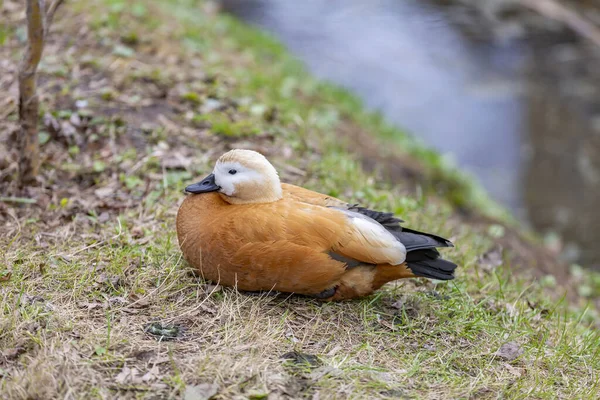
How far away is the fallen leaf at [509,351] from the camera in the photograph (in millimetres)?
3518

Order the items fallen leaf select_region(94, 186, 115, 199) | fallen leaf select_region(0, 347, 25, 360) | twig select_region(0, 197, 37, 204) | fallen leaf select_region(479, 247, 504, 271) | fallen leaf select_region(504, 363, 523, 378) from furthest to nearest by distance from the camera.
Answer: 1. fallen leaf select_region(479, 247, 504, 271)
2. fallen leaf select_region(94, 186, 115, 199)
3. twig select_region(0, 197, 37, 204)
4. fallen leaf select_region(504, 363, 523, 378)
5. fallen leaf select_region(0, 347, 25, 360)

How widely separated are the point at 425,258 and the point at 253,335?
1.01 metres

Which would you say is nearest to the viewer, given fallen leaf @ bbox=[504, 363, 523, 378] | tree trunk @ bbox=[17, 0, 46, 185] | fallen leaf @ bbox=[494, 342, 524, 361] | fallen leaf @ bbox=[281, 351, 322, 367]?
fallen leaf @ bbox=[281, 351, 322, 367]

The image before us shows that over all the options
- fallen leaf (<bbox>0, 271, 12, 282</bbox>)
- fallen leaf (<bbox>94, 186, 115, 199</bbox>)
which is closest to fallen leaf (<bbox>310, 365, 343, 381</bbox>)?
fallen leaf (<bbox>0, 271, 12, 282</bbox>)

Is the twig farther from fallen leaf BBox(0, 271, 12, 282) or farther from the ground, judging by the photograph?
fallen leaf BBox(0, 271, 12, 282)

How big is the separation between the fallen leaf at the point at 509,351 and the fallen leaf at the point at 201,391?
154cm


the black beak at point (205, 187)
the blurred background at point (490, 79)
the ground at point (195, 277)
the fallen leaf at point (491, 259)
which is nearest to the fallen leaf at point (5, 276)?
the ground at point (195, 277)

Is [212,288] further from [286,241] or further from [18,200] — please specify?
[18,200]

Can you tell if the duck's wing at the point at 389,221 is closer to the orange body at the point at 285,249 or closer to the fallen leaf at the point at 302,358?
the orange body at the point at 285,249

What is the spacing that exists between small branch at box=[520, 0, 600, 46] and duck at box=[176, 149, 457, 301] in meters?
9.67

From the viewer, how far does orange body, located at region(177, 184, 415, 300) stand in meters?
3.40

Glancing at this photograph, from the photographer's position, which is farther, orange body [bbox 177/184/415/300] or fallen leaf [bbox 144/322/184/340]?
orange body [bbox 177/184/415/300]

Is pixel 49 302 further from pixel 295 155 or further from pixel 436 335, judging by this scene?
pixel 295 155

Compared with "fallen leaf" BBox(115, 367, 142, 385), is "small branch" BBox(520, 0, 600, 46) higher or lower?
higher
